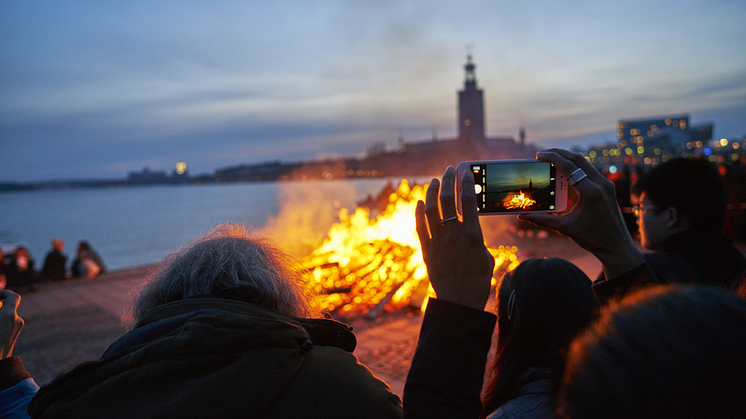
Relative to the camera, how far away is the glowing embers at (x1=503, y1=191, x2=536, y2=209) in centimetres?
164

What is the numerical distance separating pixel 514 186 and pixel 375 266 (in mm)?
7567

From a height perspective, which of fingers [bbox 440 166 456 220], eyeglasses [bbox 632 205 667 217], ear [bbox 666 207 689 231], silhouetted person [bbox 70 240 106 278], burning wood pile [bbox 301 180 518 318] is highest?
fingers [bbox 440 166 456 220]

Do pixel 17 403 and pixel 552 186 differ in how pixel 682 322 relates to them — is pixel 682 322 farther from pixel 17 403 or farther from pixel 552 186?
pixel 17 403

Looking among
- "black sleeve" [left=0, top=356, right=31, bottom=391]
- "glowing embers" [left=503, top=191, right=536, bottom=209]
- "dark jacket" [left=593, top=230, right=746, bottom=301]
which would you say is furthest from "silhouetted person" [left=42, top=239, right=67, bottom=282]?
"dark jacket" [left=593, top=230, right=746, bottom=301]

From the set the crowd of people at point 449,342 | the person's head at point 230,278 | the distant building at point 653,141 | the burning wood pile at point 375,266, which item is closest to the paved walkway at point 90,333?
the burning wood pile at point 375,266

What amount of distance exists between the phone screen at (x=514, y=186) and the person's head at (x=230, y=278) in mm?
808

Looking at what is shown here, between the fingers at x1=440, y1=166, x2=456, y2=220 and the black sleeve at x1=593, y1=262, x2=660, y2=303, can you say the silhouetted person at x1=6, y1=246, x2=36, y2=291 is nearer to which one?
the fingers at x1=440, y1=166, x2=456, y2=220

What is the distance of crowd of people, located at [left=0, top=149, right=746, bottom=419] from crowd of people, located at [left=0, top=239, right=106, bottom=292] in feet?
43.0

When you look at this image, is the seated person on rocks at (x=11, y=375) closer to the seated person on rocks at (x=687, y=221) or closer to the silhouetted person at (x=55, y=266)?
the seated person on rocks at (x=687, y=221)

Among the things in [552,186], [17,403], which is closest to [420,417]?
[552,186]

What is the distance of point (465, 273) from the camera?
3.75 ft

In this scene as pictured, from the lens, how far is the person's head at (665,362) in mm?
724

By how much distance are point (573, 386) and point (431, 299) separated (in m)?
0.43

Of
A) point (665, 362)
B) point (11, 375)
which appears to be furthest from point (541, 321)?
point (11, 375)
